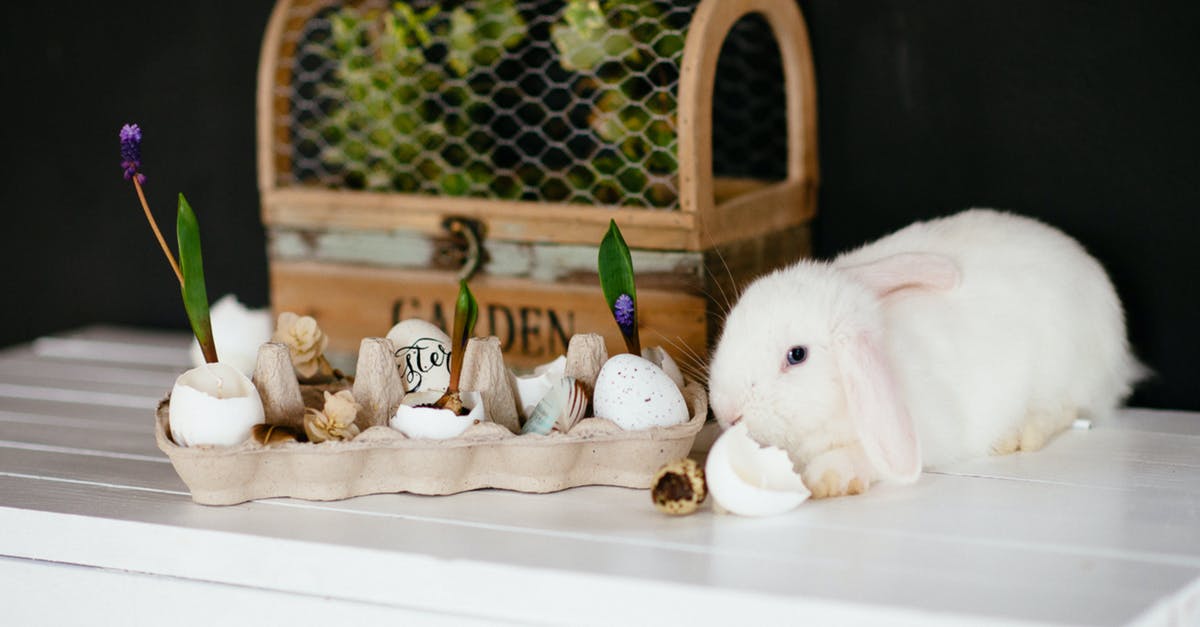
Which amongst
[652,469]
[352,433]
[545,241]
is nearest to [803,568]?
[652,469]

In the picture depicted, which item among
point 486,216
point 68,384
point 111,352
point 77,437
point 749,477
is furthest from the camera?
point 111,352

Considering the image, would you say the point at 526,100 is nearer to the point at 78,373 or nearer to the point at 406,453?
the point at 406,453

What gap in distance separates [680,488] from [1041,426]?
41cm

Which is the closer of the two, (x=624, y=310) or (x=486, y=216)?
(x=624, y=310)

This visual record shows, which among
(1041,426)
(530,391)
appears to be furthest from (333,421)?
(1041,426)

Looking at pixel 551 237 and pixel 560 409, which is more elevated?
pixel 551 237

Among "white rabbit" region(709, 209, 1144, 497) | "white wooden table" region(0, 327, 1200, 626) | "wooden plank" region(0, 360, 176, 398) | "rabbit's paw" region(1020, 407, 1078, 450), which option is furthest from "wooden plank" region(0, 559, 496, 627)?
"rabbit's paw" region(1020, 407, 1078, 450)

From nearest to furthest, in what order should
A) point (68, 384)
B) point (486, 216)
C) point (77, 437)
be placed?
point (77, 437) → point (486, 216) → point (68, 384)

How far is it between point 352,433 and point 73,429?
47 cm

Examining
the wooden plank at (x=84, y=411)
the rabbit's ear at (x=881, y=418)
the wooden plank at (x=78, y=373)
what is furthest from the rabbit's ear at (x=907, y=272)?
the wooden plank at (x=78, y=373)

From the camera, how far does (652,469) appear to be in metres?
1.13

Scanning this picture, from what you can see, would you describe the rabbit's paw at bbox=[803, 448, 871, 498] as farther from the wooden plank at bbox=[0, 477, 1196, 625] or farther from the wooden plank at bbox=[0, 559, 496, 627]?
the wooden plank at bbox=[0, 559, 496, 627]

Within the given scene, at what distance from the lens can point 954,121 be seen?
1535 mm

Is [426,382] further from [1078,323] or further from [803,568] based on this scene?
[1078,323]
